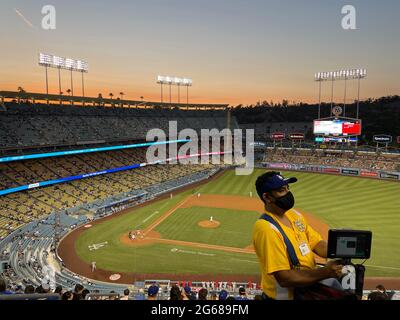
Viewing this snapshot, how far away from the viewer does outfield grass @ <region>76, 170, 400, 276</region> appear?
23.4 meters

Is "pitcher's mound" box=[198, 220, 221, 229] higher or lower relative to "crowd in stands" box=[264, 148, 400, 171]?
lower

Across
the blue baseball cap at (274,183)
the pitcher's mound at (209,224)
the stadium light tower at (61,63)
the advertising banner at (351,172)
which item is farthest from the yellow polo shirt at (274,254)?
the advertising banner at (351,172)

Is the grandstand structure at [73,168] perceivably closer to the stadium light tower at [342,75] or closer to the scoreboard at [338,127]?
the scoreboard at [338,127]

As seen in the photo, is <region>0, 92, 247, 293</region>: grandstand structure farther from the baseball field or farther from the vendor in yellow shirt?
the vendor in yellow shirt

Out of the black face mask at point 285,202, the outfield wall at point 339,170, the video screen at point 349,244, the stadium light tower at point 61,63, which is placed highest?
the stadium light tower at point 61,63

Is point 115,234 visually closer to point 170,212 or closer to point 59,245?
point 59,245

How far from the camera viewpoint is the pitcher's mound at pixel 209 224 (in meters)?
31.5

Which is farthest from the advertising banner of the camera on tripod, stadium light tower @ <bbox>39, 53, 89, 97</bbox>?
the camera on tripod

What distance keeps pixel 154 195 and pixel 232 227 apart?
52.5 feet

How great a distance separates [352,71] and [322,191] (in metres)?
30.9

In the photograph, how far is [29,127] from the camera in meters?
42.0

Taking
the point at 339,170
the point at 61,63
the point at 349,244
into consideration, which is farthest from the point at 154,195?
the point at 349,244

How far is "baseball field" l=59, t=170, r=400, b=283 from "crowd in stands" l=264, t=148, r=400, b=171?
1120 cm
